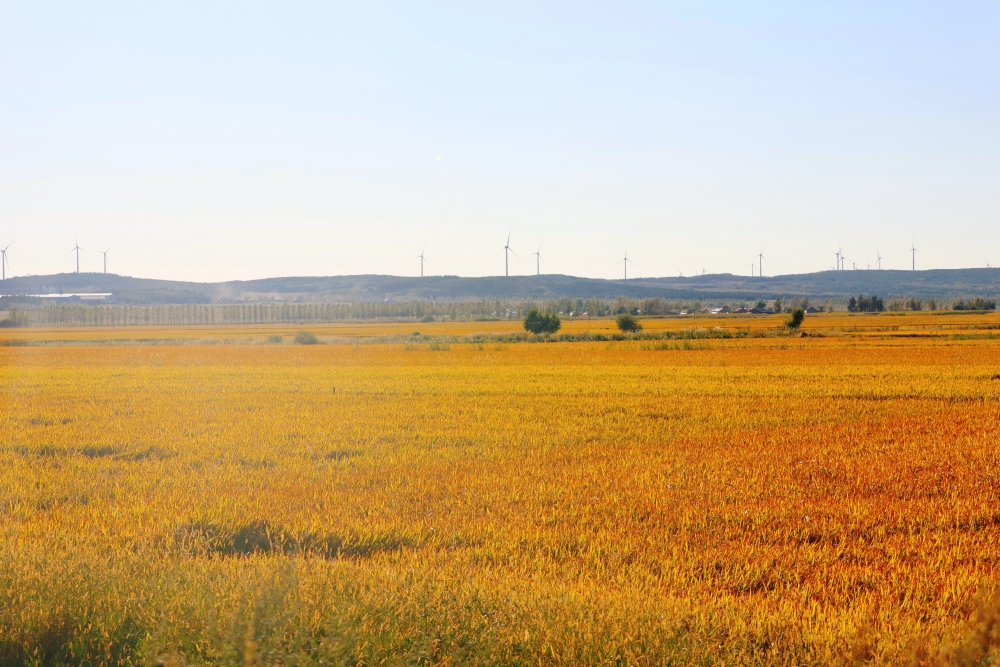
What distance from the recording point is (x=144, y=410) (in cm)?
2628

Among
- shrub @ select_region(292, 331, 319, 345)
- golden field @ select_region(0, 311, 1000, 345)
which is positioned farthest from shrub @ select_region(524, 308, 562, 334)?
shrub @ select_region(292, 331, 319, 345)

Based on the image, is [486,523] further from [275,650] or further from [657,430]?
[657,430]

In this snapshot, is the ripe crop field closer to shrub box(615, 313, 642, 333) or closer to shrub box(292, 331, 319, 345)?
shrub box(292, 331, 319, 345)

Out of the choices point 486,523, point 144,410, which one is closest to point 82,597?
point 486,523

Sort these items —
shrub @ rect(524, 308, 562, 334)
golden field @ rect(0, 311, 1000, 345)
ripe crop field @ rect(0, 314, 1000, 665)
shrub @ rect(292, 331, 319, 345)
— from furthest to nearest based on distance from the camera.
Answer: shrub @ rect(524, 308, 562, 334)
golden field @ rect(0, 311, 1000, 345)
shrub @ rect(292, 331, 319, 345)
ripe crop field @ rect(0, 314, 1000, 665)

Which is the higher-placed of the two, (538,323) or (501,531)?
(538,323)

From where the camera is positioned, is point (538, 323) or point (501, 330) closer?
point (538, 323)

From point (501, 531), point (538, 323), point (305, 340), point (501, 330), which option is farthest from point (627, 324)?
point (501, 531)

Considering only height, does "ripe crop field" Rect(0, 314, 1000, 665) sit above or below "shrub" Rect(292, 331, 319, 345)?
above

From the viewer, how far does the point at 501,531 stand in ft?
36.4

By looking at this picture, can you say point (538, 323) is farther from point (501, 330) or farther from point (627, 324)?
point (501, 330)

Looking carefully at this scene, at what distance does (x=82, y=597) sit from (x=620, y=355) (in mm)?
53191

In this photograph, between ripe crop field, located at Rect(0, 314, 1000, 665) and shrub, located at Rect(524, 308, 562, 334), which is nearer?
ripe crop field, located at Rect(0, 314, 1000, 665)

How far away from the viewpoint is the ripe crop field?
21.7 feet
